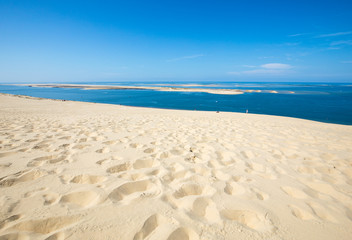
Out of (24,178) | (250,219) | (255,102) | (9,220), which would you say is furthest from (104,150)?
(255,102)

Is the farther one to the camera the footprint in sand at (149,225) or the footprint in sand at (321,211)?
the footprint in sand at (321,211)

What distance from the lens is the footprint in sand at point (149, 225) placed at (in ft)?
4.54

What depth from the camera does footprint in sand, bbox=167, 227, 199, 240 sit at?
1387 mm

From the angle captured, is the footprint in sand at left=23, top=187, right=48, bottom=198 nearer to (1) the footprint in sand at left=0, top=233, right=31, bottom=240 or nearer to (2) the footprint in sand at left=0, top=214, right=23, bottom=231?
(2) the footprint in sand at left=0, top=214, right=23, bottom=231

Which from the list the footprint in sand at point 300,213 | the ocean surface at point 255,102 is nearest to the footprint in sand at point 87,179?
the footprint in sand at point 300,213

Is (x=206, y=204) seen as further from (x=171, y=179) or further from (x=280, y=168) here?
(x=280, y=168)

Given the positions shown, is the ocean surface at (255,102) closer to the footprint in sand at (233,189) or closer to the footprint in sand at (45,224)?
the footprint in sand at (233,189)

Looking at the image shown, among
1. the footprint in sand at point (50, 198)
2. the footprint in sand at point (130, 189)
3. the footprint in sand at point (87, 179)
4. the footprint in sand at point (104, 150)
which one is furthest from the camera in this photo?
the footprint in sand at point (104, 150)

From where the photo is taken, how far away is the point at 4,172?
2.25m

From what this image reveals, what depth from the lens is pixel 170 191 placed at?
1993 mm

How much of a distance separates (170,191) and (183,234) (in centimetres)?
60

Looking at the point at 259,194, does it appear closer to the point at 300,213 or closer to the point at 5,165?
the point at 300,213

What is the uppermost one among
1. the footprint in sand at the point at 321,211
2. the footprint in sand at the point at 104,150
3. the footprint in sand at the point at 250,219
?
the footprint in sand at the point at 104,150

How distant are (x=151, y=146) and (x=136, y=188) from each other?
1531mm
